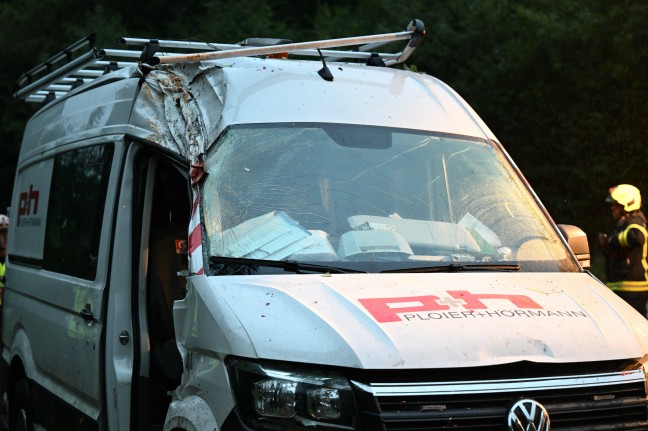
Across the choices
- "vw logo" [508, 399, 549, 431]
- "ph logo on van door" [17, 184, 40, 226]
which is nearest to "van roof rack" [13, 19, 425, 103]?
"ph logo on van door" [17, 184, 40, 226]

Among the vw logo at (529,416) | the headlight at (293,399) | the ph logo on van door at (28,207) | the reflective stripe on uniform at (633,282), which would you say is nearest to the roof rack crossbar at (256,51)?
the headlight at (293,399)

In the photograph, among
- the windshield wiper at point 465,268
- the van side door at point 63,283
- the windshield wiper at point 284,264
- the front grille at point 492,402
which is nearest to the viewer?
the front grille at point 492,402

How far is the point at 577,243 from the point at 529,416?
166 centimetres

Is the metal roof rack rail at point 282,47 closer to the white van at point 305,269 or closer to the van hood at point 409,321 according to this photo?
the white van at point 305,269

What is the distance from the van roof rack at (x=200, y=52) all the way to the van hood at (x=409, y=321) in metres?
1.56

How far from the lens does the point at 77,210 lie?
22.3 feet

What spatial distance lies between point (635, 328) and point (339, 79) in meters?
2.03

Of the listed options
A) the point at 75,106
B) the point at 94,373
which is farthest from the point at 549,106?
the point at 94,373

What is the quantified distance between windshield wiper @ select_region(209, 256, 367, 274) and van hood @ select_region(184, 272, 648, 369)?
3.4 inches

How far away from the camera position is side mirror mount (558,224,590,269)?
565cm

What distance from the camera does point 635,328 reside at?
15.5 ft

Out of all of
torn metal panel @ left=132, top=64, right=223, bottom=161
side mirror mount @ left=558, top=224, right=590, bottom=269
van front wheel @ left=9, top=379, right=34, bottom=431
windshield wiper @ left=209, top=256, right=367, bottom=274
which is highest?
torn metal panel @ left=132, top=64, right=223, bottom=161

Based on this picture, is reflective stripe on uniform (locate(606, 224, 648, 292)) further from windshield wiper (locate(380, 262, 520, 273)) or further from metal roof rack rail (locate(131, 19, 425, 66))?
windshield wiper (locate(380, 262, 520, 273))

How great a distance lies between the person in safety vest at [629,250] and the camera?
11.5 metres
